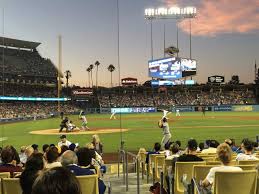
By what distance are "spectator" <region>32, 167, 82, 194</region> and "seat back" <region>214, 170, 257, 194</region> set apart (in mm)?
3743

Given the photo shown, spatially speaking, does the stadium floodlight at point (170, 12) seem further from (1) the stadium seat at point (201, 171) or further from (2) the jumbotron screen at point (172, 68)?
(1) the stadium seat at point (201, 171)

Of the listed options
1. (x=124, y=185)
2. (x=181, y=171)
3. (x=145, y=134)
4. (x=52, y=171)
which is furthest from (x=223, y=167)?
(x=145, y=134)

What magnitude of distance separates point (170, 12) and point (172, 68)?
11440mm

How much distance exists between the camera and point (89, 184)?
5355mm

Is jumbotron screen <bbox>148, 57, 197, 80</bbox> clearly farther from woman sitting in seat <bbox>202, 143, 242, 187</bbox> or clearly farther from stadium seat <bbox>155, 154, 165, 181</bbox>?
woman sitting in seat <bbox>202, 143, 242, 187</bbox>

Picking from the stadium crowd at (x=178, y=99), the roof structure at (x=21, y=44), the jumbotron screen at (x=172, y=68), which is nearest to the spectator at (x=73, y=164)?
the jumbotron screen at (x=172, y=68)

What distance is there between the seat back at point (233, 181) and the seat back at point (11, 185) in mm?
2817

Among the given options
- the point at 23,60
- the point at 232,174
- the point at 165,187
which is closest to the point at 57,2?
the point at 165,187

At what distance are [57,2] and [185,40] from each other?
62.2 meters

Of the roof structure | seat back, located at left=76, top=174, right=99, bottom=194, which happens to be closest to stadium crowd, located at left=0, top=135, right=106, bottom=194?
seat back, located at left=76, top=174, right=99, bottom=194

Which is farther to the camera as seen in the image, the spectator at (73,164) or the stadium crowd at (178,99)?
Answer: the stadium crowd at (178,99)

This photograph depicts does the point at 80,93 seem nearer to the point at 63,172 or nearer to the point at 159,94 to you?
the point at 159,94

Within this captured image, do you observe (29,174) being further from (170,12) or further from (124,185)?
(170,12)

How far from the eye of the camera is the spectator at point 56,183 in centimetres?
216
